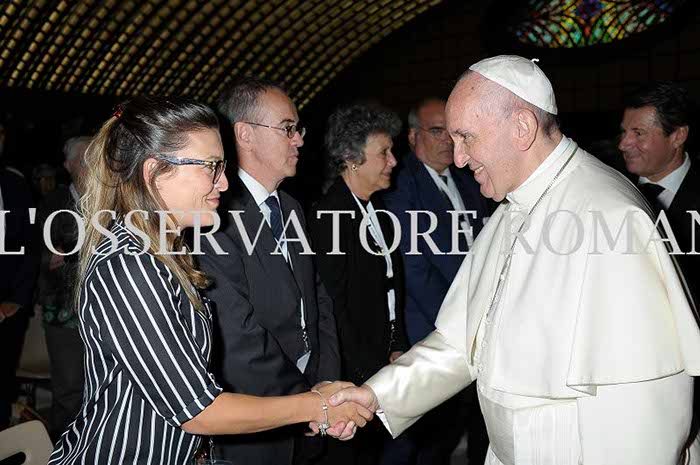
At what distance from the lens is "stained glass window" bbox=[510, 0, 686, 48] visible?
524 inches

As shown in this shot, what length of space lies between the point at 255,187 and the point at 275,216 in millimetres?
A: 159

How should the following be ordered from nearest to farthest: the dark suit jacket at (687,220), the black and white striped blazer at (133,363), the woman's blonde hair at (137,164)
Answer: the black and white striped blazer at (133,363) → the woman's blonde hair at (137,164) → the dark suit jacket at (687,220)

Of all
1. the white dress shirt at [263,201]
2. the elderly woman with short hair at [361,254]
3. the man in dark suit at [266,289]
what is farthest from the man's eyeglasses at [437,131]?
the white dress shirt at [263,201]

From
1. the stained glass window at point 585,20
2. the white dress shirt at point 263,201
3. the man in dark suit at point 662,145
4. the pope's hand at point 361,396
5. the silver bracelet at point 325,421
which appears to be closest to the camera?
the silver bracelet at point 325,421

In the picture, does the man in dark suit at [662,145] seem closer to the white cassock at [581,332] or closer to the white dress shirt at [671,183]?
the white dress shirt at [671,183]

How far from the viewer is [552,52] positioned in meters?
14.0

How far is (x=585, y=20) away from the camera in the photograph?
1403 cm

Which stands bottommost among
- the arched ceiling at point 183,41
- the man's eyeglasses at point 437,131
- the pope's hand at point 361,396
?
the pope's hand at point 361,396

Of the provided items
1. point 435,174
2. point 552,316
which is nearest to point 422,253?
point 435,174

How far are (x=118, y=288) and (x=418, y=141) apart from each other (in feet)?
10.6

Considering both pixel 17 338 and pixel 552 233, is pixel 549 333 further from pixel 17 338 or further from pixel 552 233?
pixel 17 338

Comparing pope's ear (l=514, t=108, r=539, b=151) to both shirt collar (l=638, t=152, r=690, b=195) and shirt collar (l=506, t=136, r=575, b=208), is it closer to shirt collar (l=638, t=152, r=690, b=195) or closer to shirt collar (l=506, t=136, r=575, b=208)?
shirt collar (l=506, t=136, r=575, b=208)

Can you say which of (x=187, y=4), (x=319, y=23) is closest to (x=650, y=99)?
(x=187, y=4)

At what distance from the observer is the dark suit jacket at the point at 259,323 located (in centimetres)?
240
